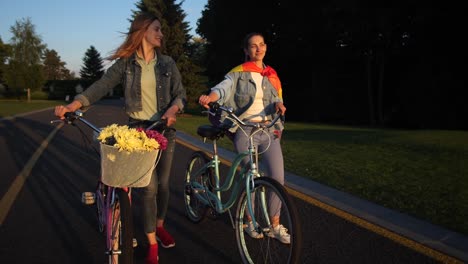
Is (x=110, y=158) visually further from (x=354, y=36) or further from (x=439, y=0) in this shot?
(x=354, y=36)

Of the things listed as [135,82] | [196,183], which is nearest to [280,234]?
[196,183]

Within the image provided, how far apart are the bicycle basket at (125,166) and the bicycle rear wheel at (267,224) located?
959 millimetres

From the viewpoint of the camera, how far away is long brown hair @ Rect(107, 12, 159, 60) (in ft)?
12.1

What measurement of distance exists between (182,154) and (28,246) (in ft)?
20.9

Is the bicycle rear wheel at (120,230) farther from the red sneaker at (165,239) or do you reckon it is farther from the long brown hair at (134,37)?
the long brown hair at (134,37)

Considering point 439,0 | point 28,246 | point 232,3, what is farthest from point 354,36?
point 28,246

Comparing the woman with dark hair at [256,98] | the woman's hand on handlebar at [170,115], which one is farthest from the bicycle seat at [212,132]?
the woman's hand on handlebar at [170,115]

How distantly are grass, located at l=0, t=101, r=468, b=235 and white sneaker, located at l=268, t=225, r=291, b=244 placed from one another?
7.50 feet

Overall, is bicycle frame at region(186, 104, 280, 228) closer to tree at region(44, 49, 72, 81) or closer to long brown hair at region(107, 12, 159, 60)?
long brown hair at region(107, 12, 159, 60)

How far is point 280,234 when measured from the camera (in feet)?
11.0

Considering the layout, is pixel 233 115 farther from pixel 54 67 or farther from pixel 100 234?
pixel 54 67

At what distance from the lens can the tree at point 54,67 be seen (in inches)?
5517

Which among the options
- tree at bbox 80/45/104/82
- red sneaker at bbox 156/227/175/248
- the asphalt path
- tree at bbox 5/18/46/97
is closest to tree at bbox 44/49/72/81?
tree at bbox 80/45/104/82

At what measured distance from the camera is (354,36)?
2927 centimetres
